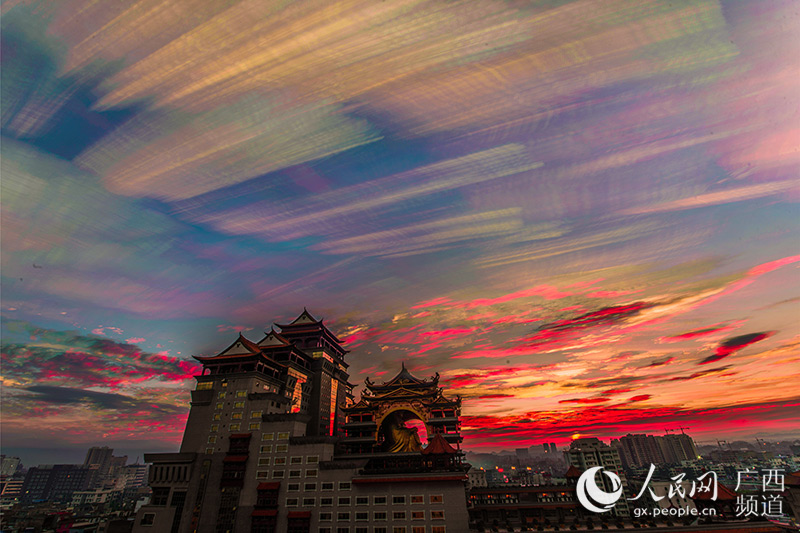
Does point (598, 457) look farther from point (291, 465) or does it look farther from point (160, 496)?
point (160, 496)

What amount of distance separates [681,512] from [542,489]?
730 inches

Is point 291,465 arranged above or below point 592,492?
above

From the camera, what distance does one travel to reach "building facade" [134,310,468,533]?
147 feet

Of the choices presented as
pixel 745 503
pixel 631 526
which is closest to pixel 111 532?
pixel 631 526

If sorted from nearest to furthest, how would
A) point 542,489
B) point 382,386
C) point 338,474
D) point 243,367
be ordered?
point 338,474 → point 542,489 → point 243,367 → point 382,386

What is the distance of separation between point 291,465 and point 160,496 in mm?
20867

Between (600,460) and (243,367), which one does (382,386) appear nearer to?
(243,367)

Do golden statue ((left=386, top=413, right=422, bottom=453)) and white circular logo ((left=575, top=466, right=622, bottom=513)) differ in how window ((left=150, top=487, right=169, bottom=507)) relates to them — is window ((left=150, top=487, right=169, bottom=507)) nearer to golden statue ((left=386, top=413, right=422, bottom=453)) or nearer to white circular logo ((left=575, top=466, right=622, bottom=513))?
golden statue ((left=386, top=413, right=422, bottom=453))

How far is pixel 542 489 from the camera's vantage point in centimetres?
5431

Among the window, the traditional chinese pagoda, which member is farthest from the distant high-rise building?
the window

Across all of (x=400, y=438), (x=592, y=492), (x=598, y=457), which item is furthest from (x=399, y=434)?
(x=598, y=457)

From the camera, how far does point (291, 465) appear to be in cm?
4938

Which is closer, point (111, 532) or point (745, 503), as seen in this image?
point (745, 503)

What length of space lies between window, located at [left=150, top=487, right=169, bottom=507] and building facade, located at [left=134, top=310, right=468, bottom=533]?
14 cm
